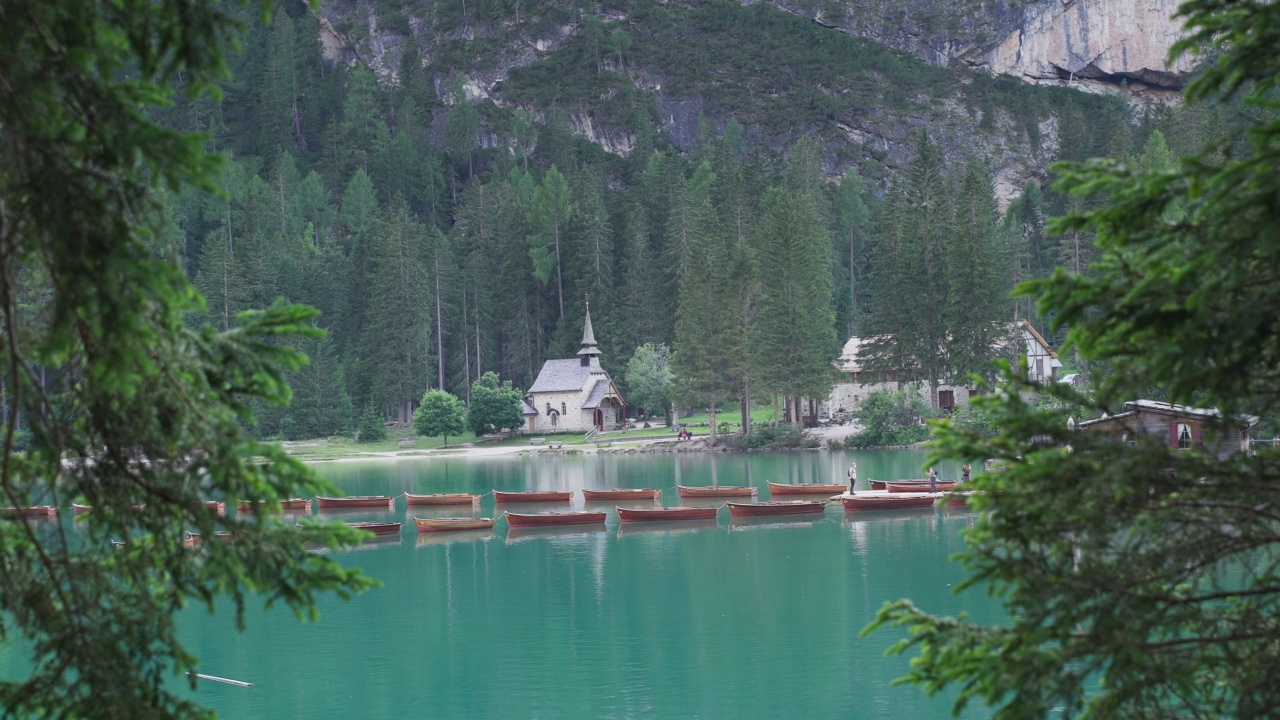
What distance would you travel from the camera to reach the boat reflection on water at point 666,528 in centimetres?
4172

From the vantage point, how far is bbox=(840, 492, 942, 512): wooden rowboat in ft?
140

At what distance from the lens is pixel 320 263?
9981 centimetres

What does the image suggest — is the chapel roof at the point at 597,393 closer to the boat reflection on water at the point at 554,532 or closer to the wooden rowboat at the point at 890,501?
the boat reflection on water at the point at 554,532

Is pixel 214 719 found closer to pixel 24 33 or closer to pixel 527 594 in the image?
pixel 24 33

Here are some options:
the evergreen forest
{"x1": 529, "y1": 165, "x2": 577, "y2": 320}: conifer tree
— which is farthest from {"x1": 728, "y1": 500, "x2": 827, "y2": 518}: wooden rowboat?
{"x1": 529, "y1": 165, "x2": 577, "y2": 320}: conifer tree

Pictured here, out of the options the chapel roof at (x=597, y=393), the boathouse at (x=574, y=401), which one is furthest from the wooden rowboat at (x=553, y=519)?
the chapel roof at (x=597, y=393)

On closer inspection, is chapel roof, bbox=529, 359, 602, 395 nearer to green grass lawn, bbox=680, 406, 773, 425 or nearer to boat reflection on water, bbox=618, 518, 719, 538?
green grass lawn, bbox=680, 406, 773, 425

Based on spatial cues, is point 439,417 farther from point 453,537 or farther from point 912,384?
point 453,537

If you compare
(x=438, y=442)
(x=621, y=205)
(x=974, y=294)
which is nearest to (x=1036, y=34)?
(x=621, y=205)

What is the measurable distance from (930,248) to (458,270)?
3660 centimetres

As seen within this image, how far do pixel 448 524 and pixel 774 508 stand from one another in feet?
33.5

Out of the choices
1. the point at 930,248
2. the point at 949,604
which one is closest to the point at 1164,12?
the point at 930,248

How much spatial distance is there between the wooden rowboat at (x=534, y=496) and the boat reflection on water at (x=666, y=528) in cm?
517

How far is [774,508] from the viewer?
4309cm
